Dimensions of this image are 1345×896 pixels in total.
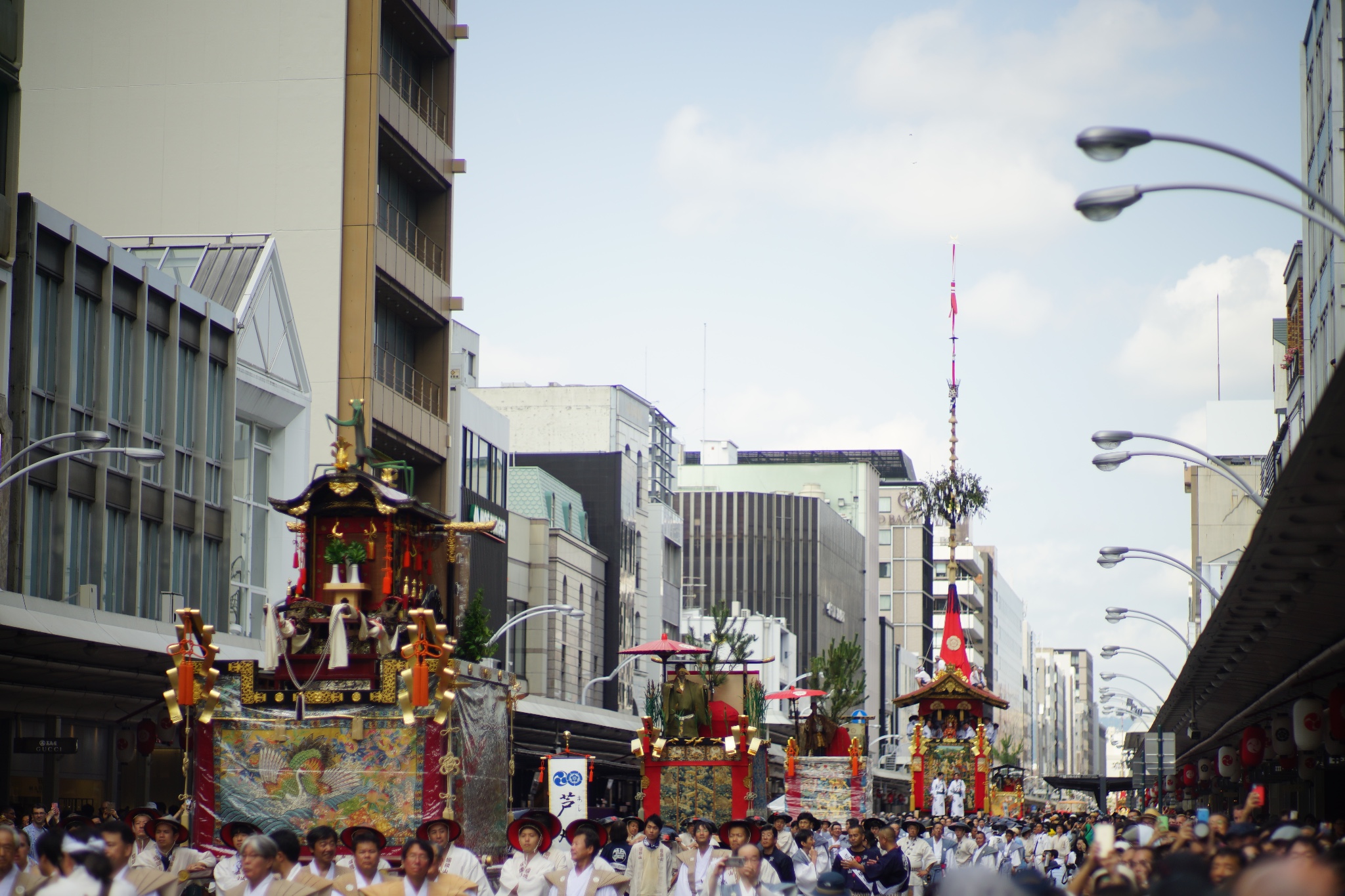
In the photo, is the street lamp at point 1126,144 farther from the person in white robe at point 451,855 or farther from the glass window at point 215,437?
the glass window at point 215,437

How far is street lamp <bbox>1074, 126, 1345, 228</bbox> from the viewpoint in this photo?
→ 50.4ft

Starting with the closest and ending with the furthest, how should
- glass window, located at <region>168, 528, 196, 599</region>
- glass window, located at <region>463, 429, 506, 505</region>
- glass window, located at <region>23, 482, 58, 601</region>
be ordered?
glass window, located at <region>23, 482, 58, 601</region> → glass window, located at <region>168, 528, 196, 599</region> → glass window, located at <region>463, 429, 506, 505</region>

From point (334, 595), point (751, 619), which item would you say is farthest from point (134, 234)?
point (751, 619)

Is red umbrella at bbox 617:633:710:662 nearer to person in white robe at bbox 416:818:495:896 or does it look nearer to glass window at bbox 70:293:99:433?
glass window at bbox 70:293:99:433

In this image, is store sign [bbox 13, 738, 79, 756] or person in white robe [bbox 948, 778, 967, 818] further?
person in white robe [bbox 948, 778, 967, 818]

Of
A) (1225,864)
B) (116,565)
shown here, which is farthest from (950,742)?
(1225,864)

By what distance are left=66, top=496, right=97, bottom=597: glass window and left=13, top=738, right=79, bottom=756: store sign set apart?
756cm

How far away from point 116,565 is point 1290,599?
2620 centimetres

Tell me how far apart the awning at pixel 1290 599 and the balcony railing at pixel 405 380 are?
→ 23806 mm

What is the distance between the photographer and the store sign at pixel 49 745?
90.2 feet

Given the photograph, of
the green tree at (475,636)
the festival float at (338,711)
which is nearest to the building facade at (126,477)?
the green tree at (475,636)

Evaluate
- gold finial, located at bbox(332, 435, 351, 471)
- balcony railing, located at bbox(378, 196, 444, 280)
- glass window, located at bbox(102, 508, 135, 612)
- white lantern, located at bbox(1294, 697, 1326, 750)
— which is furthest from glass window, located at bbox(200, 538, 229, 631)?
white lantern, located at bbox(1294, 697, 1326, 750)

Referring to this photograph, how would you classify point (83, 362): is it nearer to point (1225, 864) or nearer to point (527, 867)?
point (527, 867)

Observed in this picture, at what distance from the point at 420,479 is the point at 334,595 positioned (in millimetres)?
34598
